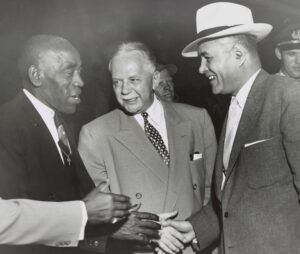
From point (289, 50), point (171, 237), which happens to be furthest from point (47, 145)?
point (289, 50)

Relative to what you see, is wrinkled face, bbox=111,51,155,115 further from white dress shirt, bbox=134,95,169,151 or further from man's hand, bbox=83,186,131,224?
man's hand, bbox=83,186,131,224

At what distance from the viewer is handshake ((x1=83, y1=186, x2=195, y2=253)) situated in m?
2.06

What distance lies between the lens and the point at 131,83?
3141 millimetres

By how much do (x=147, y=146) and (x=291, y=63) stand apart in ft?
9.63

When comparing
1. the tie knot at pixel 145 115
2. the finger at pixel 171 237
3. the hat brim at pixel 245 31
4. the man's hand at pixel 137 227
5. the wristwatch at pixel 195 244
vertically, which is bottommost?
the wristwatch at pixel 195 244

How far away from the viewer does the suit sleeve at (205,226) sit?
2.83 metres

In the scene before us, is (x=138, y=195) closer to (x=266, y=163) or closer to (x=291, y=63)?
(x=266, y=163)

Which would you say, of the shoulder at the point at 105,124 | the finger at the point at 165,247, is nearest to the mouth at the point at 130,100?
the shoulder at the point at 105,124

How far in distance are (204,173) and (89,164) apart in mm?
899

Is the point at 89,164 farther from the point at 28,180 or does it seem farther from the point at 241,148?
the point at 241,148

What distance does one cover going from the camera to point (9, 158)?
7.08 ft

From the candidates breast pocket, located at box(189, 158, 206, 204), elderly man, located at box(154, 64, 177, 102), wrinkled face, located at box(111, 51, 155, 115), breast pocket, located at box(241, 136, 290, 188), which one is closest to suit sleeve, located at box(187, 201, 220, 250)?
breast pocket, located at box(189, 158, 206, 204)

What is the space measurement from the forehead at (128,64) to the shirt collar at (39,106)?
2.44ft

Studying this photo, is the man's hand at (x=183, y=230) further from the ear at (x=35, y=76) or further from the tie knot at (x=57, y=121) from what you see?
the ear at (x=35, y=76)
